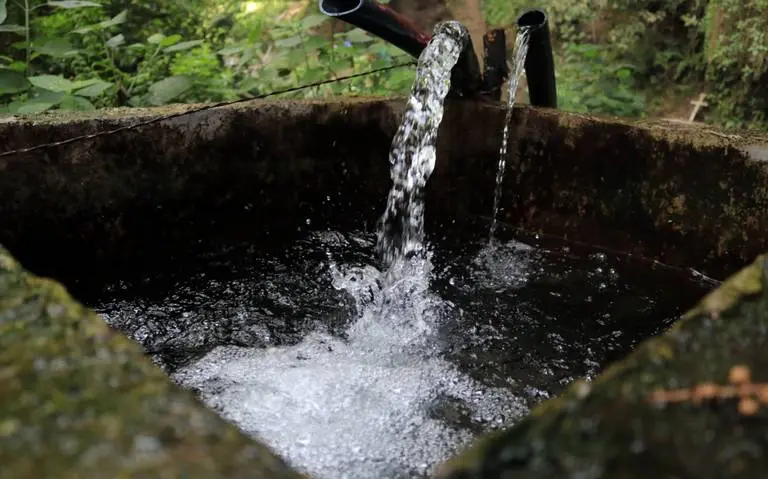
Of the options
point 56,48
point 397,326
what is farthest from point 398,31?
point 56,48

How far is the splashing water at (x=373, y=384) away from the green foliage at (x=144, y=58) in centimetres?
163

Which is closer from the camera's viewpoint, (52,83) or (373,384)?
(373,384)

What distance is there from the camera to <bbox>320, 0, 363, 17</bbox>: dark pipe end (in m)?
2.53

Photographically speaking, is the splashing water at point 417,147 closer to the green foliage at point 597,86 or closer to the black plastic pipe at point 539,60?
the black plastic pipe at point 539,60

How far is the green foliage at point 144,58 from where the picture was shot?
3578 mm

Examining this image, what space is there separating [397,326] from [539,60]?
4.69 feet

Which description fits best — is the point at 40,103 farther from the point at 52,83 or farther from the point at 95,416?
the point at 95,416

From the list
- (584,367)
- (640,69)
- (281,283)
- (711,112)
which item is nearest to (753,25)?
(711,112)

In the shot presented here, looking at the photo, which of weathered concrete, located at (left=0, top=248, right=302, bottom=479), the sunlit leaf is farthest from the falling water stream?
the sunlit leaf

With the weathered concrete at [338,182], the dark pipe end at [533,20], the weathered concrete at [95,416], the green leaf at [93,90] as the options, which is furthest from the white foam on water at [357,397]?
the green leaf at [93,90]

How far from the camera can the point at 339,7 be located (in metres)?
2.61

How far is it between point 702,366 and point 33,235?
8.20 ft

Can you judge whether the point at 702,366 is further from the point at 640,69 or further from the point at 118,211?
the point at 640,69

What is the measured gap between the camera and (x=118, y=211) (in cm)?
264
